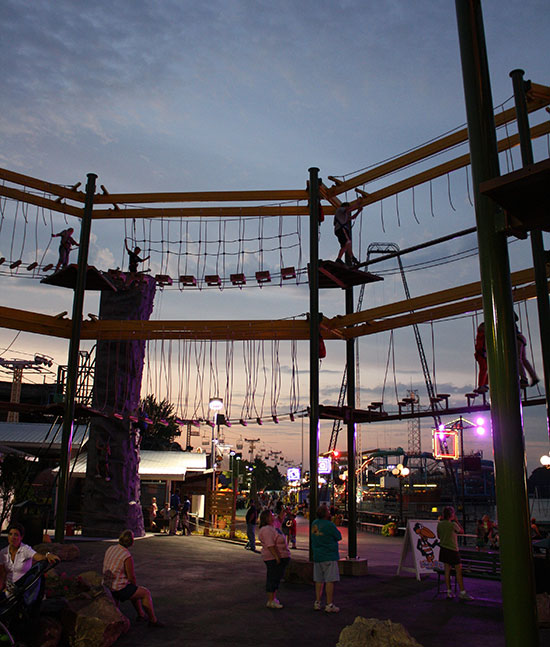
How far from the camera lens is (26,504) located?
15.4 meters

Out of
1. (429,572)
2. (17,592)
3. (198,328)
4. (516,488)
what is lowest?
(429,572)

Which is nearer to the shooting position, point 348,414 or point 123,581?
point 123,581

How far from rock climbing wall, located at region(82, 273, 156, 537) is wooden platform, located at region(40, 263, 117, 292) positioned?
5225 mm

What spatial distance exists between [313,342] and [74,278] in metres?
6.66

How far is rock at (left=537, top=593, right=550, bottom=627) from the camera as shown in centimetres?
732

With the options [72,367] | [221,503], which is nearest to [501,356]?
[72,367]

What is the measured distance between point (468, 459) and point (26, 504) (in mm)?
16337

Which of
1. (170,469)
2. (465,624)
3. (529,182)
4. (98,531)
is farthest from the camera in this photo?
(170,469)

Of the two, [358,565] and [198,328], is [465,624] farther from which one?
[198,328]

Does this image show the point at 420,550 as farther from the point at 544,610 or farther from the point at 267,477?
the point at 267,477

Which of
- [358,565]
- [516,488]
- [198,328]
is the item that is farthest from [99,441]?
[516,488]

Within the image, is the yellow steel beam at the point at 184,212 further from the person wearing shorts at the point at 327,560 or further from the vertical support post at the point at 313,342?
the person wearing shorts at the point at 327,560

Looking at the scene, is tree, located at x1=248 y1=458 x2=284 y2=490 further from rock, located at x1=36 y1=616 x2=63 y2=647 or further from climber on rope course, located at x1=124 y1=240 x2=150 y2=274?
rock, located at x1=36 y1=616 x2=63 y2=647

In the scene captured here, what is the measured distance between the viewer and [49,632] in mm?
6906
